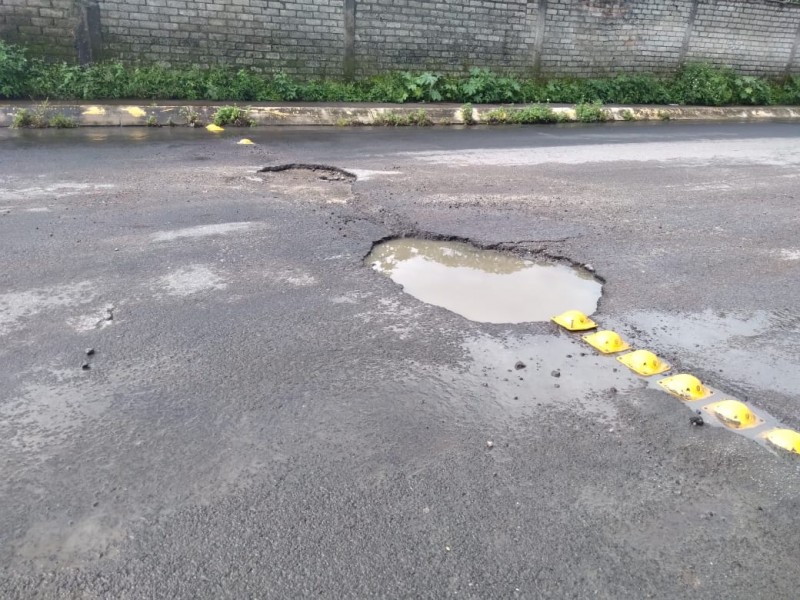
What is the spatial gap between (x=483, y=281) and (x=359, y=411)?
1.99m

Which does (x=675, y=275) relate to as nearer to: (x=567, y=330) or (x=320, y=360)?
(x=567, y=330)

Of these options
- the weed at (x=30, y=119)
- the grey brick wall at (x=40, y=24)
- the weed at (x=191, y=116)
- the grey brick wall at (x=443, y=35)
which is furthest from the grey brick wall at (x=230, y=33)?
the weed at (x=30, y=119)

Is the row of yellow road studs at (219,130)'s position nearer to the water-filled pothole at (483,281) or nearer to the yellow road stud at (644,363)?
the water-filled pothole at (483,281)

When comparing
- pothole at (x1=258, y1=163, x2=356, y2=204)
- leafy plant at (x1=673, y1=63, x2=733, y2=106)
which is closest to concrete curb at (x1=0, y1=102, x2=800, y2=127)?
leafy plant at (x1=673, y1=63, x2=733, y2=106)

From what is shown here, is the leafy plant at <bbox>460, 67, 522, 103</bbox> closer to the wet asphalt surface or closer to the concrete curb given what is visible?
the concrete curb

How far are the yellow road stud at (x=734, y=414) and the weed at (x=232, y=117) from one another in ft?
30.3

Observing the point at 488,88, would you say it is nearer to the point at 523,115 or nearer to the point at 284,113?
the point at 523,115

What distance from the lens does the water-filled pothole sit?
14.6 ft

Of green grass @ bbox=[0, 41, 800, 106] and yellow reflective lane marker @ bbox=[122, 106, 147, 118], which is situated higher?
green grass @ bbox=[0, 41, 800, 106]

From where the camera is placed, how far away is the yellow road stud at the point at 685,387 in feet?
11.3

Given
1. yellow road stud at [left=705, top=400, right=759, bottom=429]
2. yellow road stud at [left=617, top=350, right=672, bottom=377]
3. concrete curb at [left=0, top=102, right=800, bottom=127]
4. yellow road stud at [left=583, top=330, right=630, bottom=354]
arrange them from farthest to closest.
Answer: concrete curb at [left=0, top=102, right=800, bottom=127] < yellow road stud at [left=583, top=330, right=630, bottom=354] < yellow road stud at [left=617, top=350, right=672, bottom=377] < yellow road stud at [left=705, top=400, right=759, bottom=429]

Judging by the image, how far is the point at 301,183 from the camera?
7.20 meters

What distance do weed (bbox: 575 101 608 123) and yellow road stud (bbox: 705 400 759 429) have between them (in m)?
11.3

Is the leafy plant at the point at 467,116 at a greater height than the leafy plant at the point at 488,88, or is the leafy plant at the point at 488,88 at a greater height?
the leafy plant at the point at 488,88
